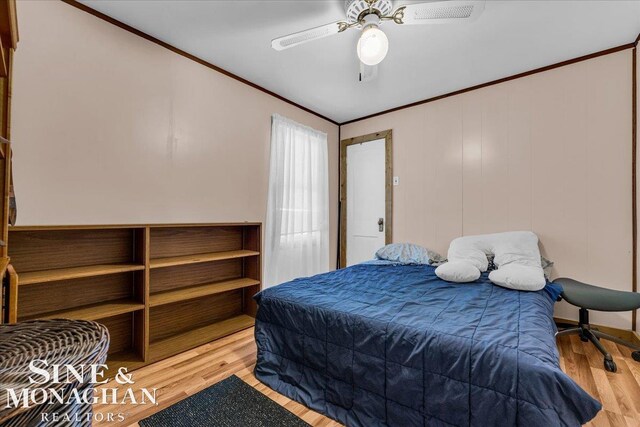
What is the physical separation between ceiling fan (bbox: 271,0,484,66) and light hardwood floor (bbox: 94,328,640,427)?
222 centimetres

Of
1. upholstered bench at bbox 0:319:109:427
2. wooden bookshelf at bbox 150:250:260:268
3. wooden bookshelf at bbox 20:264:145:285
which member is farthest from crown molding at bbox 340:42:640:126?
upholstered bench at bbox 0:319:109:427

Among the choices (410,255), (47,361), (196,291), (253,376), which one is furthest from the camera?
(410,255)

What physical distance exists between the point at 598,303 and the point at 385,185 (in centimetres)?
240

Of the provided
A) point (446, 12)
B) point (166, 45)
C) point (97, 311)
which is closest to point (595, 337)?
point (446, 12)

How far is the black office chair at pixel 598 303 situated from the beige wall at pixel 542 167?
40cm

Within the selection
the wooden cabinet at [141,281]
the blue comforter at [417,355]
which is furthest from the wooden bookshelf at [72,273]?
the blue comforter at [417,355]

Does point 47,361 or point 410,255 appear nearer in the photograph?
point 47,361

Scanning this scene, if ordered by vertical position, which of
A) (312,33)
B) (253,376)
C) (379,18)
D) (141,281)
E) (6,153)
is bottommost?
(253,376)

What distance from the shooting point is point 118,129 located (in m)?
2.19

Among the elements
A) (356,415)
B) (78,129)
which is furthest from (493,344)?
(78,129)

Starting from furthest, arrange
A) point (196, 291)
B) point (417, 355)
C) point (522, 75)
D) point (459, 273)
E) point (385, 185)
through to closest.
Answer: point (385, 185) < point (522, 75) < point (196, 291) < point (459, 273) < point (417, 355)

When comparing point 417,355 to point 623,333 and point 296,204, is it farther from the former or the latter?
point 296,204

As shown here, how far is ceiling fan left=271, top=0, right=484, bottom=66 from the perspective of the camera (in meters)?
1.57

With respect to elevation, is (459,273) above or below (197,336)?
above
